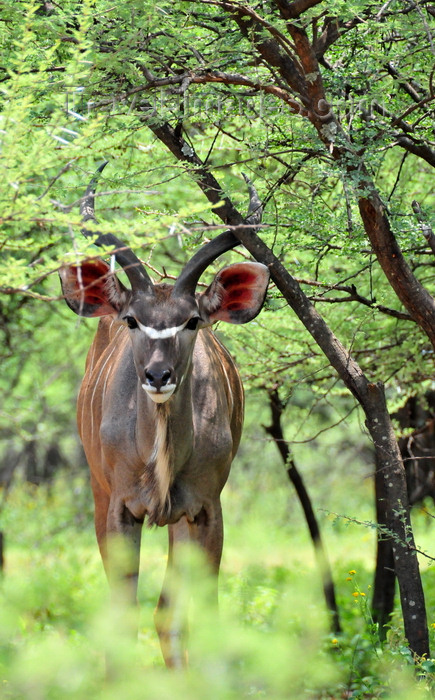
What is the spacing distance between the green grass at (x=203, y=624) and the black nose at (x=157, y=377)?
0.89 m

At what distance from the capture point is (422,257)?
5484 millimetres

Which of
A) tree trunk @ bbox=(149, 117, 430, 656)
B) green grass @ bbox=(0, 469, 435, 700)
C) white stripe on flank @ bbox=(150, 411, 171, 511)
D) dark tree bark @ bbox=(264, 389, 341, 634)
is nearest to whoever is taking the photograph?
green grass @ bbox=(0, 469, 435, 700)

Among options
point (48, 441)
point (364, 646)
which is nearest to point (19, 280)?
point (364, 646)

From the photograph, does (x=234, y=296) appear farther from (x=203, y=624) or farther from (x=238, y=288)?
(x=203, y=624)

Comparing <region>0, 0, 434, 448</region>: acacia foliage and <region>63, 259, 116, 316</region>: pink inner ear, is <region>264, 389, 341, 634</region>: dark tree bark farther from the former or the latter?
<region>63, 259, 116, 316</region>: pink inner ear

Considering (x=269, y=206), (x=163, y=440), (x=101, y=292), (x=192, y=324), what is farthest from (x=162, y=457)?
(x=269, y=206)

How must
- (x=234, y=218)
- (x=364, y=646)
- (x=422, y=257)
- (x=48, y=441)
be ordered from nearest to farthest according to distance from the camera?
1. (x=234, y=218)
2. (x=364, y=646)
3. (x=422, y=257)
4. (x=48, y=441)

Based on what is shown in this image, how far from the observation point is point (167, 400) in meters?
4.11

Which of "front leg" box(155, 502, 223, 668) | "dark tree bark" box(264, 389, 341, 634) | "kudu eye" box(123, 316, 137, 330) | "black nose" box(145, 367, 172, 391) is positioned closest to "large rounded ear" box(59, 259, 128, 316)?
"kudu eye" box(123, 316, 137, 330)

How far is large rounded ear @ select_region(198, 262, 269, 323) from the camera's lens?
13.9 ft

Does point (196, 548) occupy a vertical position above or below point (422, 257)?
below

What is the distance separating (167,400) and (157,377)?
28cm

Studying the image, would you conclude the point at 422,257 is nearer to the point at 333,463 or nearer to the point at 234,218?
the point at 234,218

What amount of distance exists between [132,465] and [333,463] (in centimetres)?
1060
